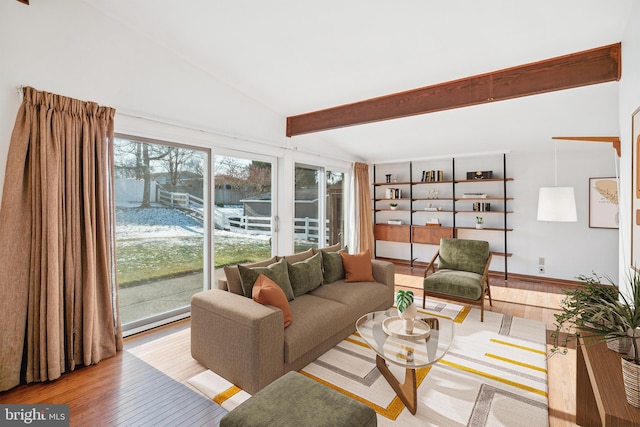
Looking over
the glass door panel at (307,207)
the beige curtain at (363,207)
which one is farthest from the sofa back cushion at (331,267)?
the beige curtain at (363,207)

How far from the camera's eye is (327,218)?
19.1ft

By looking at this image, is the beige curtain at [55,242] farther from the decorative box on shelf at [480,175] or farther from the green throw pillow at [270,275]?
the decorative box on shelf at [480,175]

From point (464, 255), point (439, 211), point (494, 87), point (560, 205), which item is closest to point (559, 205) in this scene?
point (560, 205)

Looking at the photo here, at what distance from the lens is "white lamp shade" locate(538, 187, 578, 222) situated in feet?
10.2

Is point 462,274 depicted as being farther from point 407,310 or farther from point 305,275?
point 305,275

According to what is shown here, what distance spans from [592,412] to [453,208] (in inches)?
171

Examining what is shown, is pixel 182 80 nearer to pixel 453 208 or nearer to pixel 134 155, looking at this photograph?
pixel 134 155

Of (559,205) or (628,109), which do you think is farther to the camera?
(559,205)

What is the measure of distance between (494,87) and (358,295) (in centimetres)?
242

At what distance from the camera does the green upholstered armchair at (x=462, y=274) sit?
346 centimetres

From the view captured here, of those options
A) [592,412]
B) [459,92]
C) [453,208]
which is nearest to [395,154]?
[453,208]

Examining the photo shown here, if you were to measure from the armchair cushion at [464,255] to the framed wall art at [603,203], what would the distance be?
2.19 m

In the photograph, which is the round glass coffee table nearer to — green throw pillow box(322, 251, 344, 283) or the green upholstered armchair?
green throw pillow box(322, 251, 344, 283)

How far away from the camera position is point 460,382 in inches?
91.4
